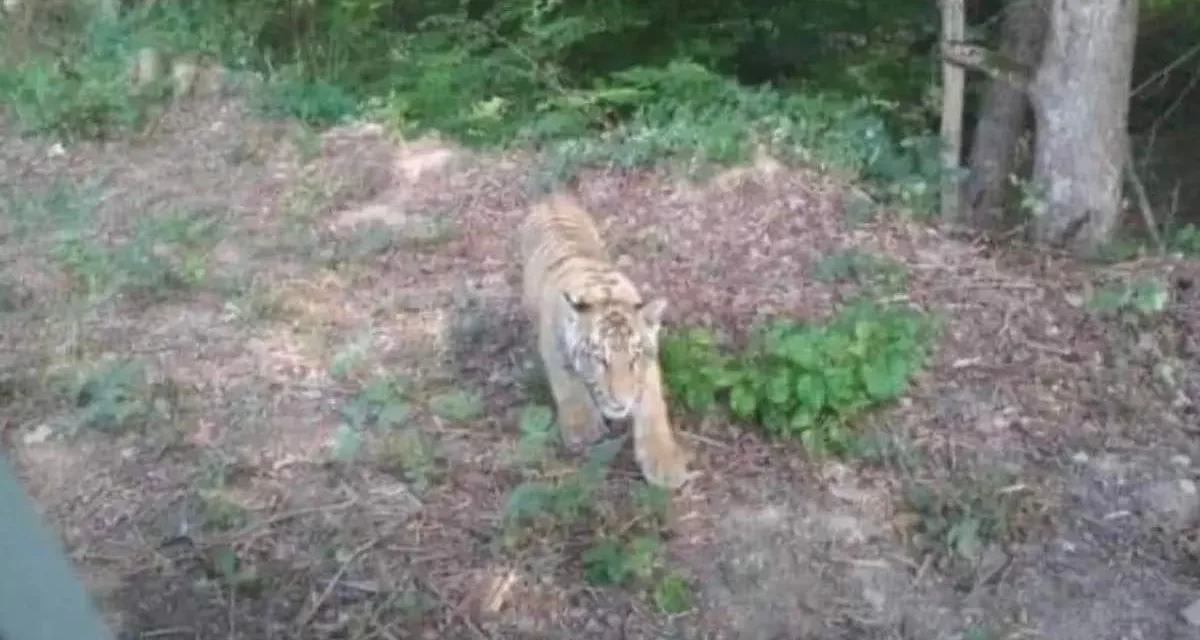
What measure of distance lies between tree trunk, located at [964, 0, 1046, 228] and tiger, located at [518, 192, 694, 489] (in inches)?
98.6

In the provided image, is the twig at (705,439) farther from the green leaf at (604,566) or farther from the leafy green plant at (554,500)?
the green leaf at (604,566)

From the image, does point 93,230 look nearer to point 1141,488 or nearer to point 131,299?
point 131,299

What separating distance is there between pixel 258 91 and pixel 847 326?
4582 millimetres

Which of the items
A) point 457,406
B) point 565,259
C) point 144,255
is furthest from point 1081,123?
point 144,255

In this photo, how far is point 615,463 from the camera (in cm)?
474

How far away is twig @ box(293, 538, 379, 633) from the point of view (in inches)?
161

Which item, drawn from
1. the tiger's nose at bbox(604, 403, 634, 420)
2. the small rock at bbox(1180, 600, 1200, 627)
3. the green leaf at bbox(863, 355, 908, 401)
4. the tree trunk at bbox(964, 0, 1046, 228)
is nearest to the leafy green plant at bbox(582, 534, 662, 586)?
the tiger's nose at bbox(604, 403, 634, 420)

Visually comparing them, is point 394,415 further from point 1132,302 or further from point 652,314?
point 1132,302

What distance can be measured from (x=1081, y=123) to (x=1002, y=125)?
4.06ft

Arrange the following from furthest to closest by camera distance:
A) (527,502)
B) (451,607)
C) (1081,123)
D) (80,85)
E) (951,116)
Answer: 1. (80,85)
2. (951,116)
3. (1081,123)
4. (527,502)
5. (451,607)

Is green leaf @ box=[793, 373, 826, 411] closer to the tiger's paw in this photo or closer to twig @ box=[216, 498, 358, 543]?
the tiger's paw

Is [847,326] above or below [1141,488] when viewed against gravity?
above

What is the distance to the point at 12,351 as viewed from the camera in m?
5.58

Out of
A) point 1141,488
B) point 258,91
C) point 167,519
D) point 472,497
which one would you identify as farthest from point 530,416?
point 258,91
